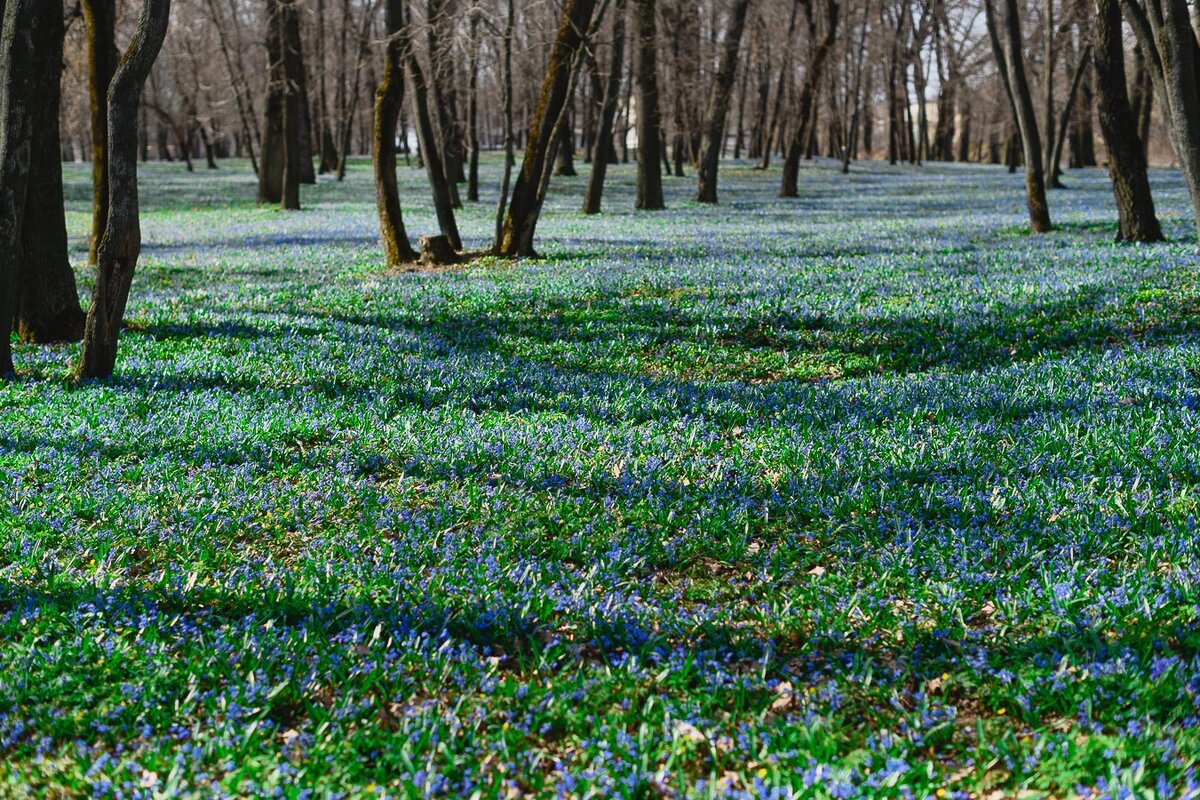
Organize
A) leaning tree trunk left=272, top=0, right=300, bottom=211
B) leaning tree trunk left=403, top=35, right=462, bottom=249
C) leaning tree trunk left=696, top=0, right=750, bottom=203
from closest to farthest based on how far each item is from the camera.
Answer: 1. leaning tree trunk left=403, top=35, right=462, bottom=249
2. leaning tree trunk left=696, top=0, right=750, bottom=203
3. leaning tree trunk left=272, top=0, right=300, bottom=211

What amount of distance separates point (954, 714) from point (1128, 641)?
871 millimetres

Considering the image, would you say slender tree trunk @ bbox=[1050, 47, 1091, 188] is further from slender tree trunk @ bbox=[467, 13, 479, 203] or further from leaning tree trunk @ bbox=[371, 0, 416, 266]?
leaning tree trunk @ bbox=[371, 0, 416, 266]

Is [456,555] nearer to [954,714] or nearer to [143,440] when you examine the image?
[954,714]

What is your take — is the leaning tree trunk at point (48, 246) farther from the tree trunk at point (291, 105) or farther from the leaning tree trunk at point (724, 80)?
the leaning tree trunk at point (724, 80)

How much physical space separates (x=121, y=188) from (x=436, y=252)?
8210 mm

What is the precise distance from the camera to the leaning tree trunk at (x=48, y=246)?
876 centimetres

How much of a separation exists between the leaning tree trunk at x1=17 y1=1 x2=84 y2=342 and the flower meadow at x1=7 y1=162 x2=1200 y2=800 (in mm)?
654

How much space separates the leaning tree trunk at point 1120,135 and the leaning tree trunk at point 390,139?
11.2 m

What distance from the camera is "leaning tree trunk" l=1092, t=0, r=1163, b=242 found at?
1502cm

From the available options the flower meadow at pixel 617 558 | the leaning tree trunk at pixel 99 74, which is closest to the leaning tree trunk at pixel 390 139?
the leaning tree trunk at pixel 99 74

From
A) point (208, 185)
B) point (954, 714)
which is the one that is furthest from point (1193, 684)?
point (208, 185)

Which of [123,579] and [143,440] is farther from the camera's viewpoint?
[143,440]

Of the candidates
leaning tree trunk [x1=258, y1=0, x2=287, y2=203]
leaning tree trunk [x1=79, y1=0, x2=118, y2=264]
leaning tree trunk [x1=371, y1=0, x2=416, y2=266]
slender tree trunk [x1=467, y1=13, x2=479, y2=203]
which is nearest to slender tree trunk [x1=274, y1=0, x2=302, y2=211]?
leaning tree trunk [x1=258, y1=0, x2=287, y2=203]

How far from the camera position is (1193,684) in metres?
3.31
